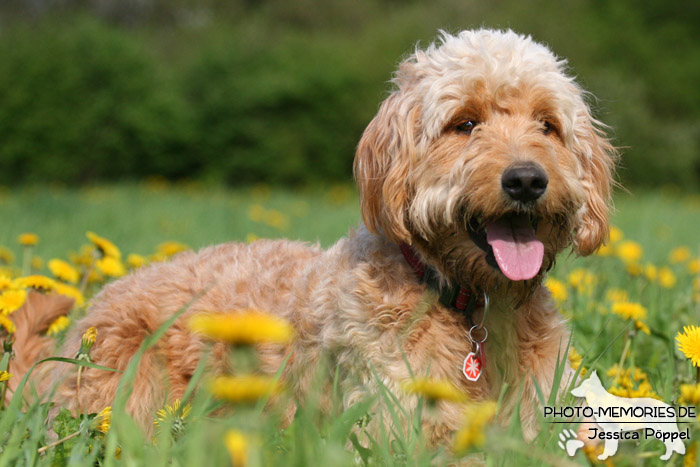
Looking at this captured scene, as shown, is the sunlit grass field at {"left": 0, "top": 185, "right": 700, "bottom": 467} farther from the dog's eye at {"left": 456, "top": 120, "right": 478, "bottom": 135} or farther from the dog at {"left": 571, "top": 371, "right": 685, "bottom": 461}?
the dog's eye at {"left": 456, "top": 120, "right": 478, "bottom": 135}

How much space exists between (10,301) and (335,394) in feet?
5.49

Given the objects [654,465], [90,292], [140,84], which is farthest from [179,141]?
[654,465]

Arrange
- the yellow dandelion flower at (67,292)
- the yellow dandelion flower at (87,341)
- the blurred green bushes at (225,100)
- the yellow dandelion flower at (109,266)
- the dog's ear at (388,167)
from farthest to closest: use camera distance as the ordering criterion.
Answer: the blurred green bushes at (225,100), the yellow dandelion flower at (109,266), the yellow dandelion flower at (67,292), the dog's ear at (388,167), the yellow dandelion flower at (87,341)

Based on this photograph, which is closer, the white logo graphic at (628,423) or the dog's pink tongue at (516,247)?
the white logo graphic at (628,423)

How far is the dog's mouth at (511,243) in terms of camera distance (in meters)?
2.54

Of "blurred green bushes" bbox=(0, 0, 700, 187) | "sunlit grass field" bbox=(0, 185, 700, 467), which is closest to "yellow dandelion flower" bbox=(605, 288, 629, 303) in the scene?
"sunlit grass field" bbox=(0, 185, 700, 467)

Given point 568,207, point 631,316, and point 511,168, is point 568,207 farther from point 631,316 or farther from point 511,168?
point 631,316

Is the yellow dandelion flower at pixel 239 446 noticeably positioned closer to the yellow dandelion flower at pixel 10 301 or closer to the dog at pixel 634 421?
the dog at pixel 634 421

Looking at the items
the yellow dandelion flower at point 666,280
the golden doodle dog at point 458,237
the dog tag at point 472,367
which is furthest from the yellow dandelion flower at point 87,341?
the yellow dandelion flower at point 666,280

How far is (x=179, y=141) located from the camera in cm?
1980

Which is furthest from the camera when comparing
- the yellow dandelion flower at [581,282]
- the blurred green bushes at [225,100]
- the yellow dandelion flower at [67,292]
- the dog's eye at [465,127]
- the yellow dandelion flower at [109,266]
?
the blurred green bushes at [225,100]

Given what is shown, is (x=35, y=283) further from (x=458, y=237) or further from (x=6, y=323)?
(x=458, y=237)

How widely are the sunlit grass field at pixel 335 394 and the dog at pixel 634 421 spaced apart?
5 centimetres

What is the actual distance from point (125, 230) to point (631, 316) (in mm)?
6291
